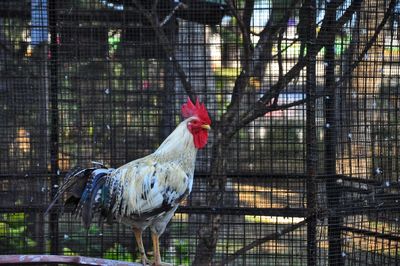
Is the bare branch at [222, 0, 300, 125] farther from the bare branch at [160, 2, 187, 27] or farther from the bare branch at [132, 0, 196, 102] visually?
the bare branch at [160, 2, 187, 27]

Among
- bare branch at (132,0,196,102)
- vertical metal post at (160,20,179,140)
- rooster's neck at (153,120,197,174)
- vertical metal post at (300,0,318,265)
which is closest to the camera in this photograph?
rooster's neck at (153,120,197,174)

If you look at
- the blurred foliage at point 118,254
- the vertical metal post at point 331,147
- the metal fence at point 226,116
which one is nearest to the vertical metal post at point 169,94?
the metal fence at point 226,116

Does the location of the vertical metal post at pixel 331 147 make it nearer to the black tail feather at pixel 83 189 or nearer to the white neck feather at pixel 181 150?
the white neck feather at pixel 181 150

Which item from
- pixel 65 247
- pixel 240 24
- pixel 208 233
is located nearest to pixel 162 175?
pixel 208 233

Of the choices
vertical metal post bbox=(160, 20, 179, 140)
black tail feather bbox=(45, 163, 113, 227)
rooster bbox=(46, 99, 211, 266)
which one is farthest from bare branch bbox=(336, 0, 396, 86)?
black tail feather bbox=(45, 163, 113, 227)

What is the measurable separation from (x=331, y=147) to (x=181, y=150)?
139cm

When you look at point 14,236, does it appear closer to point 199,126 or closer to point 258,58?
point 199,126

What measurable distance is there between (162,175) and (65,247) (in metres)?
2.18

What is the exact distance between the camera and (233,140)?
538 centimetres

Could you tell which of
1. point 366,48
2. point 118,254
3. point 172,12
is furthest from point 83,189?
point 366,48

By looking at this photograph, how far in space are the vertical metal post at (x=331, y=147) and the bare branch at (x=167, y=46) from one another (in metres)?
1.26

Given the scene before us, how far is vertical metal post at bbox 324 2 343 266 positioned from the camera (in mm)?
4609

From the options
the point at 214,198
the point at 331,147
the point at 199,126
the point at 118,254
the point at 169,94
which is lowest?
the point at 118,254

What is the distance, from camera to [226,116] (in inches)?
209
